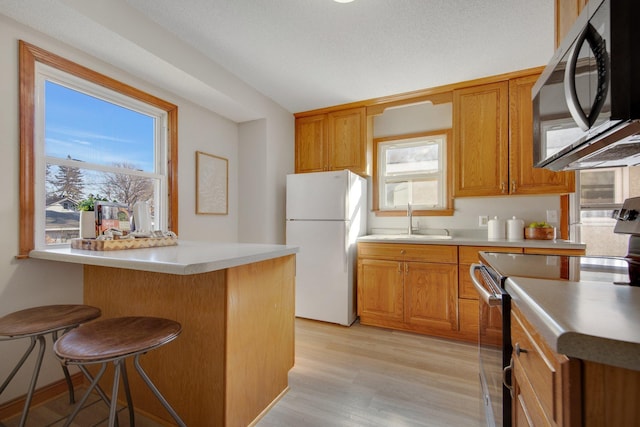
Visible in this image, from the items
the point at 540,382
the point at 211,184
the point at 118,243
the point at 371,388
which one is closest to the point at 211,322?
the point at 118,243

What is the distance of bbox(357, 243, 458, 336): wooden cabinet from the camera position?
8.29 ft

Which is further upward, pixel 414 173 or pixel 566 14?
pixel 566 14

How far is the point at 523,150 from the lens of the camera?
8.39 feet

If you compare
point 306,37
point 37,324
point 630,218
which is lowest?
point 37,324

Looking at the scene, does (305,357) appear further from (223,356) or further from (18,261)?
(18,261)

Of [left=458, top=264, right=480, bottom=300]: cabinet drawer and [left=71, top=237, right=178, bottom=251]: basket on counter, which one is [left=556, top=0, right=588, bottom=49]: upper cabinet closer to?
[left=458, top=264, right=480, bottom=300]: cabinet drawer

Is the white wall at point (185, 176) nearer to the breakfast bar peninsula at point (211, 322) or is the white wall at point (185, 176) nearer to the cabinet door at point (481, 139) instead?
the breakfast bar peninsula at point (211, 322)

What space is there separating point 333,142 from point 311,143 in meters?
0.30

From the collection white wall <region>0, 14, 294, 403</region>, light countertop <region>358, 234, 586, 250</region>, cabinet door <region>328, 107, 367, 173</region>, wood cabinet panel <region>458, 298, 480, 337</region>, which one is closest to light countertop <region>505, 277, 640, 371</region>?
light countertop <region>358, 234, 586, 250</region>

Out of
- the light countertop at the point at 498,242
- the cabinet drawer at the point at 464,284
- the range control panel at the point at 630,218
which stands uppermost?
the range control panel at the point at 630,218

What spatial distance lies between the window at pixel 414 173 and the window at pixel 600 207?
109cm

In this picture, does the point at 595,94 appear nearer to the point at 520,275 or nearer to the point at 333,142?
the point at 520,275

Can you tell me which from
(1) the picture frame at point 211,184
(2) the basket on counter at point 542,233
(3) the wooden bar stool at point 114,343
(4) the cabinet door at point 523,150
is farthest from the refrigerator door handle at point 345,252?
(3) the wooden bar stool at point 114,343

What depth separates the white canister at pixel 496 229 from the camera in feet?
8.87
